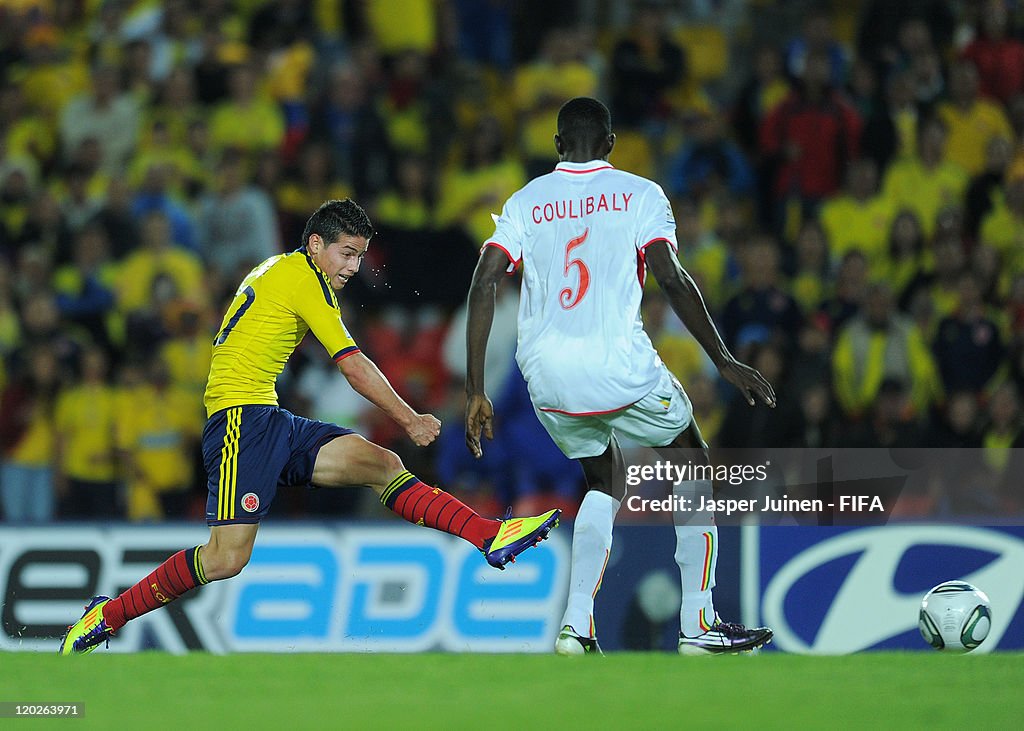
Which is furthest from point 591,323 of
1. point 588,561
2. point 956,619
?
point 956,619

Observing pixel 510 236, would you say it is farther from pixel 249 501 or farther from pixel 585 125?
pixel 249 501

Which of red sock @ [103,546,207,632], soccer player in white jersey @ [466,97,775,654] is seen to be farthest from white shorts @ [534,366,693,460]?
red sock @ [103,546,207,632]

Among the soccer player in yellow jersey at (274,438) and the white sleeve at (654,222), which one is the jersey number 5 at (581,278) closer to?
the white sleeve at (654,222)

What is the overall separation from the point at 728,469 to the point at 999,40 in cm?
482

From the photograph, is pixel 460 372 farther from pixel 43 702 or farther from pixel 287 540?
pixel 43 702

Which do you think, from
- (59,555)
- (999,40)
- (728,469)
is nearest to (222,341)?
(59,555)

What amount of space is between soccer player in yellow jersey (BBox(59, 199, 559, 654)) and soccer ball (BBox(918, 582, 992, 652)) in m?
1.89

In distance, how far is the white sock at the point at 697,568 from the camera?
7.07 m

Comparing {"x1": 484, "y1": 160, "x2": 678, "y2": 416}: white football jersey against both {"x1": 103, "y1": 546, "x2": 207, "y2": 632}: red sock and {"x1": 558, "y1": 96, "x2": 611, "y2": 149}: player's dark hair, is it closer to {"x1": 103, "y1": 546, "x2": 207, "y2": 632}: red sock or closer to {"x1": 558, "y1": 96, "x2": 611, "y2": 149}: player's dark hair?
{"x1": 558, "y1": 96, "x2": 611, "y2": 149}: player's dark hair

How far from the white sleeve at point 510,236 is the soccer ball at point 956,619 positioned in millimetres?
2330

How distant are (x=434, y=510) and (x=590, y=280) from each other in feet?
3.82

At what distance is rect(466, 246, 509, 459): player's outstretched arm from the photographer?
6836 mm

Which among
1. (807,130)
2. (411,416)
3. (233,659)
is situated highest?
(807,130)

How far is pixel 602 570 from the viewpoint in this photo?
7004 millimetres
